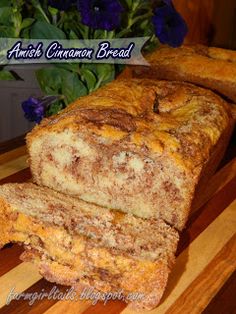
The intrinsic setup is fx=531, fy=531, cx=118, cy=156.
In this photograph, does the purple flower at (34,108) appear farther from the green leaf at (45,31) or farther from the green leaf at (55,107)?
the green leaf at (45,31)

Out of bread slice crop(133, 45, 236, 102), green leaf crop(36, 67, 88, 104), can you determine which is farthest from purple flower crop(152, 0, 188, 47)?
green leaf crop(36, 67, 88, 104)

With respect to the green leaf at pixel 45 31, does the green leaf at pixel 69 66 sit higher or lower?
lower

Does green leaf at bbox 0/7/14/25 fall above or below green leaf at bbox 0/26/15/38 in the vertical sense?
above

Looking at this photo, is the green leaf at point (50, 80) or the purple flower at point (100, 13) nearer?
the purple flower at point (100, 13)

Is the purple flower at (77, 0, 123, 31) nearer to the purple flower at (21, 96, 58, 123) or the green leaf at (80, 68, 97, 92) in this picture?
the green leaf at (80, 68, 97, 92)

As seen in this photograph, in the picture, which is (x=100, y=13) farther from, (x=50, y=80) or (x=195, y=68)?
(x=195, y=68)

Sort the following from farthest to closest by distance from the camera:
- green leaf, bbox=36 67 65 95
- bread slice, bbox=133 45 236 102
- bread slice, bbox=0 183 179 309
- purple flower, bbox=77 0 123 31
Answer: bread slice, bbox=133 45 236 102 → green leaf, bbox=36 67 65 95 → purple flower, bbox=77 0 123 31 → bread slice, bbox=0 183 179 309

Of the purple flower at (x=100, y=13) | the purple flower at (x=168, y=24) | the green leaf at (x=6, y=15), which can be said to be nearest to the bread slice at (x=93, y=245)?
the purple flower at (x=100, y=13)
